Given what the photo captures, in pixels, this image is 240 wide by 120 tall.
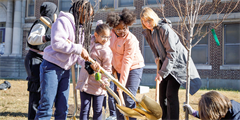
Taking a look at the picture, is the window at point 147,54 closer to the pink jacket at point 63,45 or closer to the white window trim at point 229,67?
the white window trim at point 229,67

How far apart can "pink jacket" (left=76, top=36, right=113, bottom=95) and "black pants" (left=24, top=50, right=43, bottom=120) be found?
2.53ft

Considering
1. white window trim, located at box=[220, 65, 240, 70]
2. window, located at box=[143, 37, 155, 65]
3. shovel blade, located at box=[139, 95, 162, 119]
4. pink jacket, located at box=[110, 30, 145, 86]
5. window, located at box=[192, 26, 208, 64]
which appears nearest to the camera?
shovel blade, located at box=[139, 95, 162, 119]

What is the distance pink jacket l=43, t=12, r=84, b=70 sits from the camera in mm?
2316

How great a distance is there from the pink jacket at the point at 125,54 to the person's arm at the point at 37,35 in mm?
1114

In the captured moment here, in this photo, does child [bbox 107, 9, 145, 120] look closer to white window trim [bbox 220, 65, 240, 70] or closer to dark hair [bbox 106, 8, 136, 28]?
dark hair [bbox 106, 8, 136, 28]

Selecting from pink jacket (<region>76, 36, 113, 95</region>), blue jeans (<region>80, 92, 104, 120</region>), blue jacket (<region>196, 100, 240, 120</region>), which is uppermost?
pink jacket (<region>76, 36, 113, 95</region>)

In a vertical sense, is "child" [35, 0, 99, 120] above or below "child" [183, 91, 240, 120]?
above

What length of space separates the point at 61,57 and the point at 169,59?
159cm

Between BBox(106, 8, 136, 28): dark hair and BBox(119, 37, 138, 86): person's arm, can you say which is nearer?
BBox(119, 37, 138, 86): person's arm

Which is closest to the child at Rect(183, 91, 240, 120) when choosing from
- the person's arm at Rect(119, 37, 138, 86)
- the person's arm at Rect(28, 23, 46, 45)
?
the person's arm at Rect(119, 37, 138, 86)

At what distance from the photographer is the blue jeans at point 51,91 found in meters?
2.40

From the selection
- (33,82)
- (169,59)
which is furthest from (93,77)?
(169,59)

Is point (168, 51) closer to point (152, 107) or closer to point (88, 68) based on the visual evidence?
point (152, 107)

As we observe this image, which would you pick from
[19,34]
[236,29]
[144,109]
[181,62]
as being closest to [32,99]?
[144,109]
